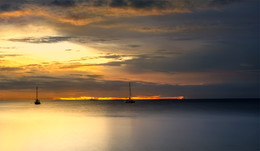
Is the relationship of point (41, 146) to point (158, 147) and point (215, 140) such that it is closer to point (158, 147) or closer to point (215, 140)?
point (158, 147)

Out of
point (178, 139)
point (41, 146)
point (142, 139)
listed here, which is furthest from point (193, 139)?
point (41, 146)

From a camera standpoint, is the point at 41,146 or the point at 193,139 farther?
the point at 193,139

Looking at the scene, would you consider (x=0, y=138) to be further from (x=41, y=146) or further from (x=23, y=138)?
(x=41, y=146)

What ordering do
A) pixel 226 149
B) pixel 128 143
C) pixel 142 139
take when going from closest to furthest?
pixel 226 149, pixel 128 143, pixel 142 139

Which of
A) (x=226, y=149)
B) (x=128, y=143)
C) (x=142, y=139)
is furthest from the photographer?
(x=142, y=139)

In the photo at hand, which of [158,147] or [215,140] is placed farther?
[215,140]

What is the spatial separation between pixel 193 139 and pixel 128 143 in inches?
332

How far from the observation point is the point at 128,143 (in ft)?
116

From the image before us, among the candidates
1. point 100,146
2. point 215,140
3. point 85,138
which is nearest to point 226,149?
point 215,140

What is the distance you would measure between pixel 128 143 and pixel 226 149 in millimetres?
10620

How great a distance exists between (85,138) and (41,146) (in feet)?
21.7

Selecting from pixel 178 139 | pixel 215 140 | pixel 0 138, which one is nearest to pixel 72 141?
pixel 0 138

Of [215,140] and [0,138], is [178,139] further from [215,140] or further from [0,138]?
[0,138]

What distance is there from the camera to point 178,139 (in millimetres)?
38062
